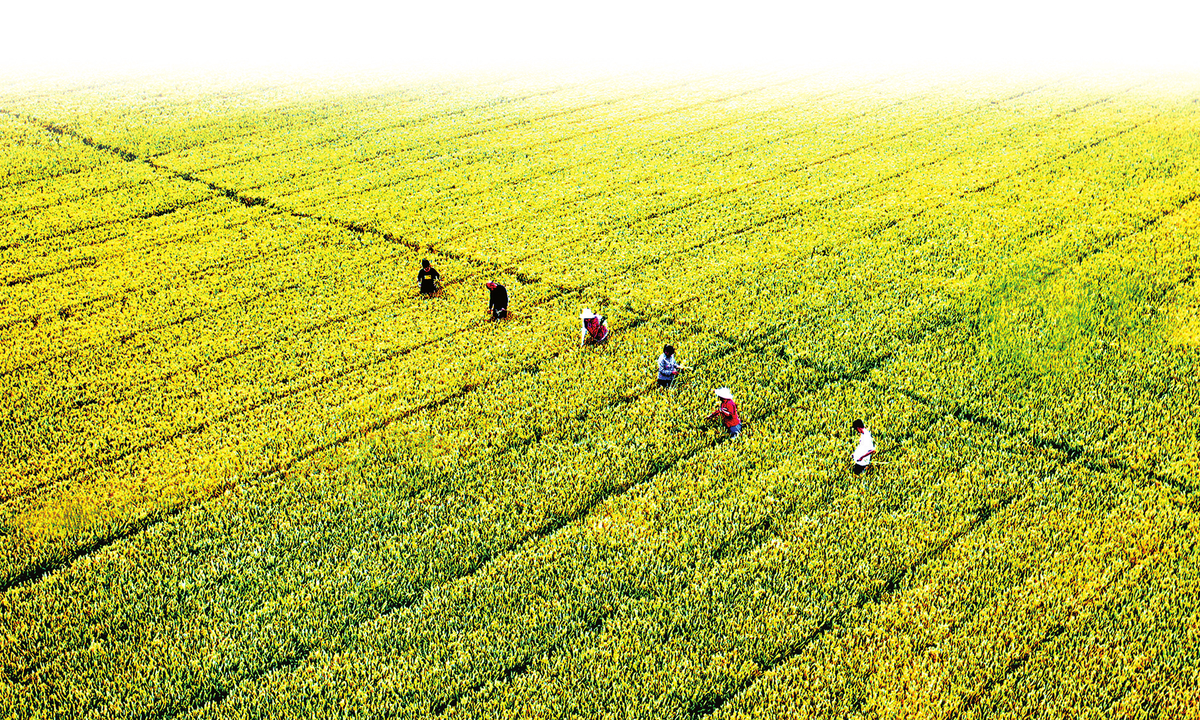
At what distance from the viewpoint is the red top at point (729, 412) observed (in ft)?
35.4

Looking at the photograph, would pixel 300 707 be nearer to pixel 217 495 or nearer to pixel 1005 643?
pixel 217 495

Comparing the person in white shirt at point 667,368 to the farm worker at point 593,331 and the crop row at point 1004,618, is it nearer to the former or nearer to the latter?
the farm worker at point 593,331

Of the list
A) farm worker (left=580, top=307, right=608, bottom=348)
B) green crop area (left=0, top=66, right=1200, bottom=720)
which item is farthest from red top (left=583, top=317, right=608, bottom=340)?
green crop area (left=0, top=66, right=1200, bottom=720)

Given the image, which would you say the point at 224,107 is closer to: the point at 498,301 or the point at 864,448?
the point at 498,301

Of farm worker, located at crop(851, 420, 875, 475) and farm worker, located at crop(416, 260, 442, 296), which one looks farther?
farm worker, located at crop(416, 260, 442, 296)

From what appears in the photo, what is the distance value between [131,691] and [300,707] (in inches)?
64.0

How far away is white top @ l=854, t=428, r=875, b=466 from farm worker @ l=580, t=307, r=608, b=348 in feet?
16.7

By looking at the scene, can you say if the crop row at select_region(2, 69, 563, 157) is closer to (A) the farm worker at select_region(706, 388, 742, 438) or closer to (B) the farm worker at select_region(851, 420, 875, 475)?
(A) the farm worker at select_region(706, 388, 742, 438)

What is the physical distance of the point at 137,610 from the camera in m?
8.23

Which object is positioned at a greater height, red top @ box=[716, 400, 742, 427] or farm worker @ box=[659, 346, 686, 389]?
farm worker @ box=[659, 346, 686, 389]

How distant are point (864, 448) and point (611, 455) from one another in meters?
3.25

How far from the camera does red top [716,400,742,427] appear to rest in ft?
35.4

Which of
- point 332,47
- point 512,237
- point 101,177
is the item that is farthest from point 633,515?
point 332,47

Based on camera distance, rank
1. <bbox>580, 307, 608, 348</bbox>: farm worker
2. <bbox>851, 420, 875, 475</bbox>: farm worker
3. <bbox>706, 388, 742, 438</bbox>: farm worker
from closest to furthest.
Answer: <bbox>851, 420, 875, 475</bbox>: farm worker
<bbox>706, 388, 742, 438</bbox>: farm worker
<bbox>580, 307, 608, 348</bbox>: farm worker
